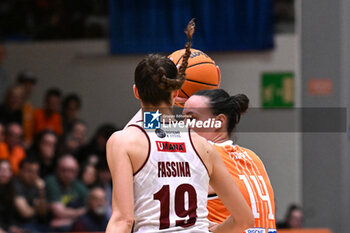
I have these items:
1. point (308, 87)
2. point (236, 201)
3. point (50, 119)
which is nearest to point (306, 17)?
point (308, 87)

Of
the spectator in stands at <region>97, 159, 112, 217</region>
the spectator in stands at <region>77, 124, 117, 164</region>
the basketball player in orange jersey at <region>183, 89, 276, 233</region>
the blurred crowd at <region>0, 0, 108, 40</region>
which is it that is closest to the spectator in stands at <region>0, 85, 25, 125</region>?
the spectator in stands at <region>77, 124, 117, 164</region>

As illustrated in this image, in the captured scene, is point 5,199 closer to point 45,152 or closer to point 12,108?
point 45,152

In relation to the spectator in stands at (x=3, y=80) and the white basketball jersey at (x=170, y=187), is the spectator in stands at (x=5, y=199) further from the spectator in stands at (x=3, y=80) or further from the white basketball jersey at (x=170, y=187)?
the white basketball jersey at (x=170, y=187)

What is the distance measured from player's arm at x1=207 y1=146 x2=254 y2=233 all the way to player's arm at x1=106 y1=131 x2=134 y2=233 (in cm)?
35

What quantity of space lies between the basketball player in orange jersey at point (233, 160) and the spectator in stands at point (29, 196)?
3914 mm

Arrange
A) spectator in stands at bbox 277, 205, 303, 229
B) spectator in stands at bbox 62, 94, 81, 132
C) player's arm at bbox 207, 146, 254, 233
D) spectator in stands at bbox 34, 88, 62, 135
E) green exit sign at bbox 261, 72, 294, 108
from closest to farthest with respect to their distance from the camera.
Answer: player's arm at bbox 207, 146, 254, 233 → spectator in stands at bbox 277, 205, 303, 229 → spectator in stands at bbox 34, 88, 62, 135 → spectator in stands at bbox 62, 94, 81, 132 → green exit sign at bbox 261, 72, 294, 108

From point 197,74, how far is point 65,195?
13.3 feet

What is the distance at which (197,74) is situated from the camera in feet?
10.4

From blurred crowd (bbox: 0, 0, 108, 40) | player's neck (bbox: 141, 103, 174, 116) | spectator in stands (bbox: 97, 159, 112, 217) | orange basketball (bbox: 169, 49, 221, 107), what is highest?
blurred crowd (bbox: 0, 0, 108, 40)

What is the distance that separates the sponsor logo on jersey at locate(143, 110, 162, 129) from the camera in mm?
2385

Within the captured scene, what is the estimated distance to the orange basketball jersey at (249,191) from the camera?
2951mm

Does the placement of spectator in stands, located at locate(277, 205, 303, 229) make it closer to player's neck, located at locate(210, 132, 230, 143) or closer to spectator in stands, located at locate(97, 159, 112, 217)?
spectator in stands, located at locate(97, 159, 112, 217)

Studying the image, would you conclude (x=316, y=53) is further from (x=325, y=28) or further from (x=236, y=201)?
(x=236, y=201)

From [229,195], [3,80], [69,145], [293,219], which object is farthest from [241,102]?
[3,80]
